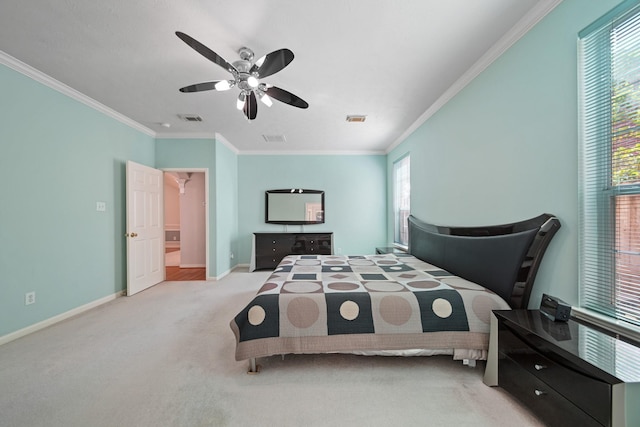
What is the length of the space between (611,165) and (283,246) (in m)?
4.51

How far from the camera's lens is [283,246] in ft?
16.5

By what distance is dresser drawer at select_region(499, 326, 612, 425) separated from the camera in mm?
966

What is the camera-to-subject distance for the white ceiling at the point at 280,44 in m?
1.70

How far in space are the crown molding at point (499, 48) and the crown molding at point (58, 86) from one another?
14.5ft

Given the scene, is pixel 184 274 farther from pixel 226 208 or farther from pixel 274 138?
pixel 274 138

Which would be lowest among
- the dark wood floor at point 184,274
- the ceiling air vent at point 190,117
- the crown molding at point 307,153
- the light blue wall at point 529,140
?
the dark wood floor at point 184,274

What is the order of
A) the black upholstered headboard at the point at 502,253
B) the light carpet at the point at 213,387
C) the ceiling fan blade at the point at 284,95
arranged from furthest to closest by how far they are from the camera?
the ceiling fan blade at the point at 284,95 < the black upholstered headboard at the point at 502,253 < the light carpet at the point at 213,387

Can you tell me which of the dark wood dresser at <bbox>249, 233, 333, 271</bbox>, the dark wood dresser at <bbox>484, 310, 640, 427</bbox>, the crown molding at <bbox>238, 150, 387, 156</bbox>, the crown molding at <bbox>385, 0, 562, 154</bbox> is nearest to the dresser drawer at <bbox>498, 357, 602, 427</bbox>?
the dark wood dresser at <bbox>484, 310, 640, 427</bbox>

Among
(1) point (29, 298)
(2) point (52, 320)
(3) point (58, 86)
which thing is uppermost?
(3) point (58, 86)

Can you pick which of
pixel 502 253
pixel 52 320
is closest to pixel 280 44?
pixel 502 253

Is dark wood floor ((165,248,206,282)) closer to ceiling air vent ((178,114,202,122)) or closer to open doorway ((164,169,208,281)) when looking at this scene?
open doorway ((164,169,208,281))

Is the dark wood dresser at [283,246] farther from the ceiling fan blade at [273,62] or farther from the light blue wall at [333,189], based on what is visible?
the ceiling fan blade at [273,62]

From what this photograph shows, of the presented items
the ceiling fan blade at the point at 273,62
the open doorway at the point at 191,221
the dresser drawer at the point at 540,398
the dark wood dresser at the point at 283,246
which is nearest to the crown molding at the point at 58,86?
the open doorway at the point at 191,221

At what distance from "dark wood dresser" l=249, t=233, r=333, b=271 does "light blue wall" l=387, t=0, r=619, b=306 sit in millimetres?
2712
